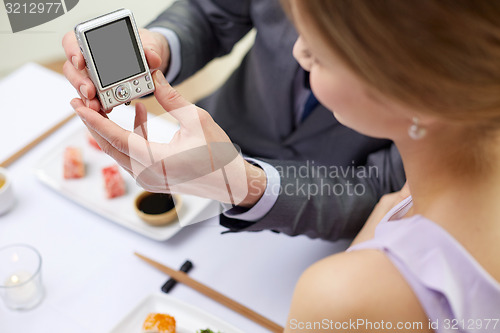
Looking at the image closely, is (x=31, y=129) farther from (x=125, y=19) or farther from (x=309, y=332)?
(x=309, y=332)

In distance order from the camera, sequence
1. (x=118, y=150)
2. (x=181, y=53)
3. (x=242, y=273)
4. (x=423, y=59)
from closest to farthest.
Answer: (x=423, y=59), (x=118, y=150), (x=242, y=273), (x=181, y=53)

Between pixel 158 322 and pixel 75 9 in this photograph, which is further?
pixel 75 9

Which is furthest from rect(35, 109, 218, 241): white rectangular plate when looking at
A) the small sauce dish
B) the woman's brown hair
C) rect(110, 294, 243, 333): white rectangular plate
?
the woman's brown hair

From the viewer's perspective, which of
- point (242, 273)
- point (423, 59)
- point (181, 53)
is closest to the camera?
point (423, 59)

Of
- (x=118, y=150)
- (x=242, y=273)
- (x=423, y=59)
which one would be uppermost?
(x=423, y=59)

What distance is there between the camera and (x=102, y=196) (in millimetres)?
1039

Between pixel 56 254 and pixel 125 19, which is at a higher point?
pixel 125 19

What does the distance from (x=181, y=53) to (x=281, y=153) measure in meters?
0.35

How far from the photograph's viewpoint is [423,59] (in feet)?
1.53

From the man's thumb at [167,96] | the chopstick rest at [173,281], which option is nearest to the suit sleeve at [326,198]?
the chopstick rest at [173,281]

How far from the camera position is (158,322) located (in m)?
0.83

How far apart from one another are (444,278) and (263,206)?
37 centimetres

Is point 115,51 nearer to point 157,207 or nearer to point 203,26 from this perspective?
point 157,207

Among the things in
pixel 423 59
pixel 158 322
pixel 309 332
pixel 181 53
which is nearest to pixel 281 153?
pixel 181 53
